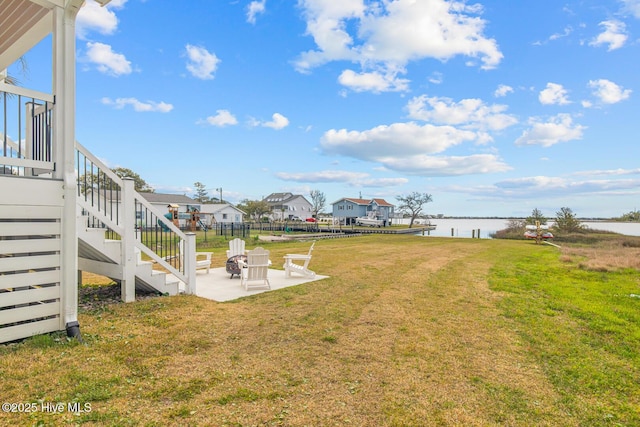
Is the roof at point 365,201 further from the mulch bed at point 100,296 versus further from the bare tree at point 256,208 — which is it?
the mulch bed at point 100,296

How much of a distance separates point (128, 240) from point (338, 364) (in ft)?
13.3

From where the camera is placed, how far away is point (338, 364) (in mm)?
3439

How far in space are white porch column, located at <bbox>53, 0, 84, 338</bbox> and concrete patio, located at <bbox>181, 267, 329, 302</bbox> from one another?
2.59m

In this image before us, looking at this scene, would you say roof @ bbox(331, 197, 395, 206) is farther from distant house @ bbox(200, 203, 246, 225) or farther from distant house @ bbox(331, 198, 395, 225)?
distant house @ bbox(200, 203, 246, 225)

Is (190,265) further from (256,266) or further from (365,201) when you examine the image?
(365,201)

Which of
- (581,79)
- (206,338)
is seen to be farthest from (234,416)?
(581,79)

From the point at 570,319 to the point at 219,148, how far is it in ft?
77.7

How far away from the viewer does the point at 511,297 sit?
6738mm

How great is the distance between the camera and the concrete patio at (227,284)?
654 centimetres

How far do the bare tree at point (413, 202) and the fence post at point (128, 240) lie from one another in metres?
54.1

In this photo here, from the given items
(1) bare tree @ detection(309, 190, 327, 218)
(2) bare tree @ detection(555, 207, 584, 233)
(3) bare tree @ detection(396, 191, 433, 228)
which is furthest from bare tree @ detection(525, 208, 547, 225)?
(1) bare tree @ detection(309, 190, 327, 218)

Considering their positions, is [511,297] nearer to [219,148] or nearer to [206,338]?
[206,338]

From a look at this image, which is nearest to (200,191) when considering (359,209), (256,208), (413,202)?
(256,208)

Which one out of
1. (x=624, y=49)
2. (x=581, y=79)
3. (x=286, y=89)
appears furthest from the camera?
(x=286, y=89)
